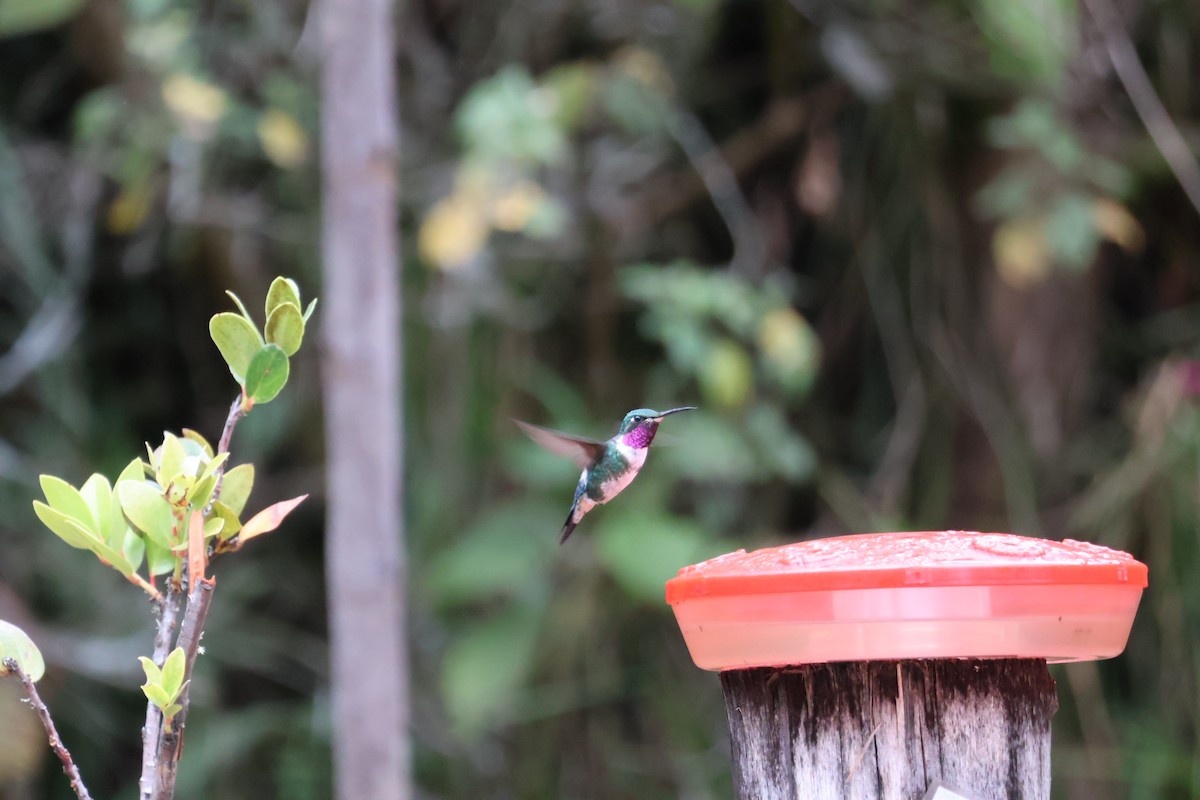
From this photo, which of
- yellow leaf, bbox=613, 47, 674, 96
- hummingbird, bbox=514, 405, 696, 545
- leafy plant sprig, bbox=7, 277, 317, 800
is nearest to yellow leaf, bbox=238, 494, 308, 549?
leafy plant sprig, bbox=7, 277, 317, 800

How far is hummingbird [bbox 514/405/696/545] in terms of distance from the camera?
48.9 inches

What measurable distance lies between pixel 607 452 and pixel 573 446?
0.05 m

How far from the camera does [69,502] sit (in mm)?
602

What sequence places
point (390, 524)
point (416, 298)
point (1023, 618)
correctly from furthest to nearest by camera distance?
point (416, 298), point (390, 524), point (1023, 618)

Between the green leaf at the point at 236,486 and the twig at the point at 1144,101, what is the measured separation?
2639 mm

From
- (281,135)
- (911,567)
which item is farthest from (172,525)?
(281,135)

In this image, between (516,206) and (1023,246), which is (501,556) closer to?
(516,206)

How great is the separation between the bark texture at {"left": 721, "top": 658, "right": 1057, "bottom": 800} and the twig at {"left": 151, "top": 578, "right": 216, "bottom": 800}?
0.32 meters

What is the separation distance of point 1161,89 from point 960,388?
92 centimetres

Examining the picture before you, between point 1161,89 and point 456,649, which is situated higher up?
point 1161,89

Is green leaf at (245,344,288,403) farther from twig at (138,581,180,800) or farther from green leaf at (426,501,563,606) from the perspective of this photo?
green leaf at (426,501,563,606)

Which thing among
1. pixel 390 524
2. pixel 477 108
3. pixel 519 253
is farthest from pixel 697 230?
pixel 390 524

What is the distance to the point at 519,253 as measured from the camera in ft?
10.6

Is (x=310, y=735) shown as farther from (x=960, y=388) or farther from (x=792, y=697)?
(x=792, y=697)
